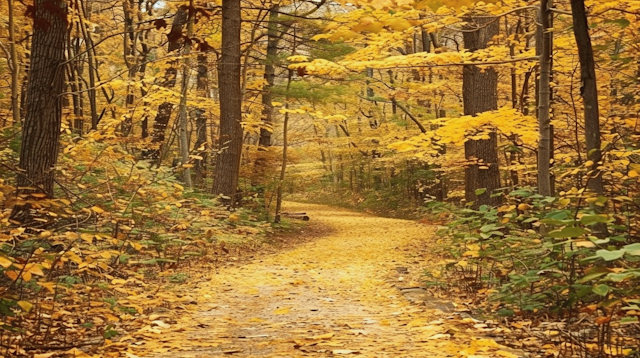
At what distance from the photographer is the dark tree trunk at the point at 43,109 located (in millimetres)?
5945

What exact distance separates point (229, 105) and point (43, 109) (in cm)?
621

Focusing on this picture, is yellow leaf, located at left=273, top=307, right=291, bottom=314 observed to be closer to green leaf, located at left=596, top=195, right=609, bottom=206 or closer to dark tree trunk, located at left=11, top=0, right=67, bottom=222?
dark tree trunk, located at left=11, top=0, right=67, bottom=222

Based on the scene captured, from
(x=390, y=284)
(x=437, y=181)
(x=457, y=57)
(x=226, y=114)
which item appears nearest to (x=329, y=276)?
(x=390, y=284)

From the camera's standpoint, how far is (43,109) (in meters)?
6.10

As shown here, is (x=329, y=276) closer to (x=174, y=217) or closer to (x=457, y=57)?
(x=174, y=217)

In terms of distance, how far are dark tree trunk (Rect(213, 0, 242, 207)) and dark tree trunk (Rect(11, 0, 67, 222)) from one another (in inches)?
224

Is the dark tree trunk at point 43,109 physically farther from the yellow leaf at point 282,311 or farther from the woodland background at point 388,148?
the yellow leaf at point 282,311

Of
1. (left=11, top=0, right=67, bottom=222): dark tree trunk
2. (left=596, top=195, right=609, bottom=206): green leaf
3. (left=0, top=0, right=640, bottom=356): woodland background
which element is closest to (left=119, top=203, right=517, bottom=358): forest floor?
(left=0, top=0, right=640, bottom=356): woodland background

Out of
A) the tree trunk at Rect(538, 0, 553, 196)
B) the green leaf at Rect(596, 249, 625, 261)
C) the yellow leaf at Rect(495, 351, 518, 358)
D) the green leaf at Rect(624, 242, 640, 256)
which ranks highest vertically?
the tree trunk at Rect(538, 0, 553, 196)

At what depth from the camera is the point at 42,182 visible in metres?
6.12

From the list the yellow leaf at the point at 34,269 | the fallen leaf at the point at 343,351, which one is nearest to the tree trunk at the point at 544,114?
the fallen leaf at the point at 343,351

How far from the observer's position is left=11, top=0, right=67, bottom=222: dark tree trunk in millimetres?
5945

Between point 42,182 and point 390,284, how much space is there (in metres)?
4.32

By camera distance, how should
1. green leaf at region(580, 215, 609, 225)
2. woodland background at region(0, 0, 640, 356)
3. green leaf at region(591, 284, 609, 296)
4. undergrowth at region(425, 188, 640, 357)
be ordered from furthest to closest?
woodland background at region(0, 0, 640, 356) < undergrowth at region(425, 188, 640, 357) < green leaf at region(591, 284, 609, 296) < green leaf at region(580, 215, 609, 225)
